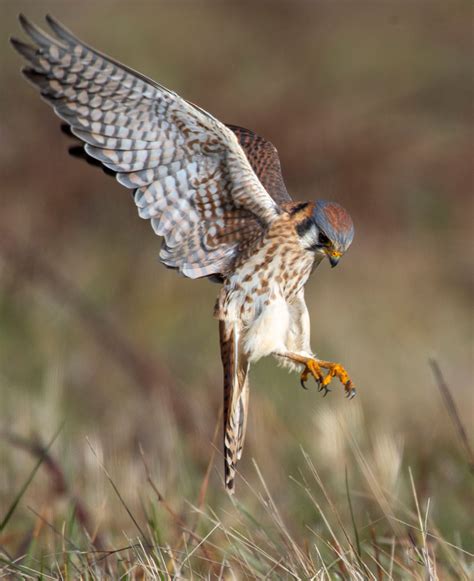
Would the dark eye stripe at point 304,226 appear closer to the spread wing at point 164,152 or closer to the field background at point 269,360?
the spread wing at point 164,152

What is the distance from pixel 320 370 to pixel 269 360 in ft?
18.3

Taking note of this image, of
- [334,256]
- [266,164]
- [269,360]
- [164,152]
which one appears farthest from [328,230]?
[269,360]

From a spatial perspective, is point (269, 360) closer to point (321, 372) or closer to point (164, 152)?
point (164, 152)

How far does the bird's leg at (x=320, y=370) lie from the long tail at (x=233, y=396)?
0.21 meters

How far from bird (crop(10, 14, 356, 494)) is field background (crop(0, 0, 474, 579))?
0.60m

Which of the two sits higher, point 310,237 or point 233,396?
point 310,237

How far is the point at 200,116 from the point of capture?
3174mm

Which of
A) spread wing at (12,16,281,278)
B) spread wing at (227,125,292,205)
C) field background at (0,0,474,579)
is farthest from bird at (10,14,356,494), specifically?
field background at (0,0,474,579)

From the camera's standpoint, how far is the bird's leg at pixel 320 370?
2771 mm

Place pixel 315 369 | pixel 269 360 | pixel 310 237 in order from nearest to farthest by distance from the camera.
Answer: pixel 315 369 → pixel 310 237 → pixel 269 360

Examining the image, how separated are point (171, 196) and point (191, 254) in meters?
0.18

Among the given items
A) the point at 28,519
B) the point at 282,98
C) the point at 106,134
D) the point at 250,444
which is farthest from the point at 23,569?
the point at 282,98

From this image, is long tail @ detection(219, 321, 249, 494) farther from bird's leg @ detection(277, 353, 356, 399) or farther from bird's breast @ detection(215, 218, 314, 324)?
bird's leg @ detection(277, 353, 356, 399)

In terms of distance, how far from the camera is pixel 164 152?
3.26 metres
